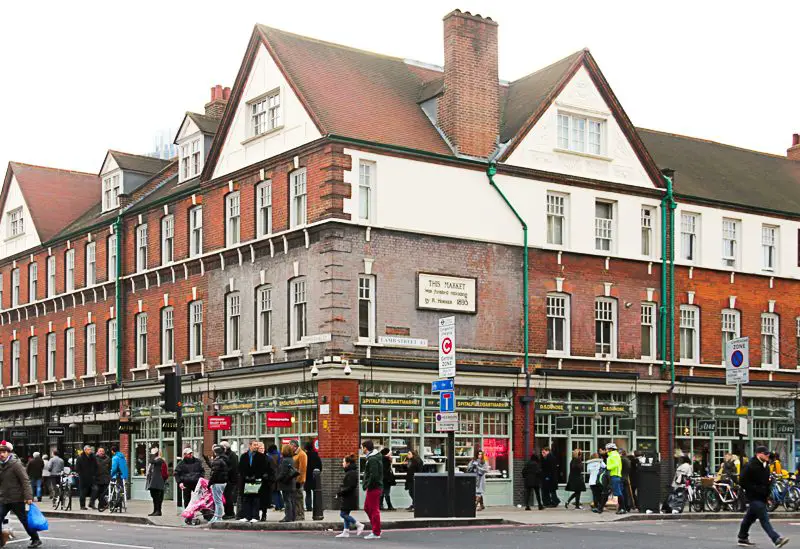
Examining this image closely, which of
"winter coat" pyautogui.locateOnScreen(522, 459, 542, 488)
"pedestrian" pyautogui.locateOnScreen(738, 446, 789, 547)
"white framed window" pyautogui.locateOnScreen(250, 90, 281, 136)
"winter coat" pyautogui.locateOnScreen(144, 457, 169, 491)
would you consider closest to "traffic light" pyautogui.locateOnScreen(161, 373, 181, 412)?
"winter coat" pyautogui.locateOnScreen(144, 457, 169, 491)

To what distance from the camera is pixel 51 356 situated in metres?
49.6

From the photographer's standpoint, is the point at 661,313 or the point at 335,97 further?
the point at 661,313

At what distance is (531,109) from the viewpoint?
38125 mm

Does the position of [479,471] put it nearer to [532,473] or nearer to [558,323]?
[532,473]

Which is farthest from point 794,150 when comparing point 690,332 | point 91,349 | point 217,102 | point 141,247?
point 91,349

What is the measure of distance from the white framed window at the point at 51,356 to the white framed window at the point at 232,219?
1400 cm

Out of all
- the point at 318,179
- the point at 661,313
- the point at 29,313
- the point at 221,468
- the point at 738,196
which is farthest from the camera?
the point at 29,313

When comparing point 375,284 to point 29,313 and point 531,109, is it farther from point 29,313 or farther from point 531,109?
point 29,313

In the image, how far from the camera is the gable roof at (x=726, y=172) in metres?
42.7

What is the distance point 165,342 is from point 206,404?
13.8ft

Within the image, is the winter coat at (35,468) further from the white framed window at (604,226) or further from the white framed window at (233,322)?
the white framed window at (604,226)

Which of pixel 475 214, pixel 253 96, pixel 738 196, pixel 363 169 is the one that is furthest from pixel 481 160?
pixel 738 196

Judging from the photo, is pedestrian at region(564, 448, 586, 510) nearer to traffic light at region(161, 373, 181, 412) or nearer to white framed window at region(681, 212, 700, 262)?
white framed window at region(681, 212, 700, 262)

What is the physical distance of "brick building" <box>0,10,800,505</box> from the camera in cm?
3450
